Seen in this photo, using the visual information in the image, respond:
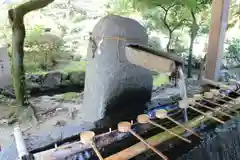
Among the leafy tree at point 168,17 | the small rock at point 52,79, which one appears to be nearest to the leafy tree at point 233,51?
the leafy tree at point 168,17

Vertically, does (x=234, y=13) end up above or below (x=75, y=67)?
above

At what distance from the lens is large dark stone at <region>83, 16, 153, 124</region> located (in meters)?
2.20

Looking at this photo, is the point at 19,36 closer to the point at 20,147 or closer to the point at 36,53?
the point at 36,53

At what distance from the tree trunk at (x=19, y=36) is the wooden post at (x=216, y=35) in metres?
2.87

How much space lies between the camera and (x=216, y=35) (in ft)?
9.89

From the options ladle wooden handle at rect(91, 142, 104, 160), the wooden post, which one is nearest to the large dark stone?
ladle wooden handle at rect(91, 142, 104, 160)

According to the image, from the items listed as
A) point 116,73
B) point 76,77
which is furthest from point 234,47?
point 116,73

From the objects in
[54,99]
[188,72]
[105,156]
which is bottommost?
[54,99]

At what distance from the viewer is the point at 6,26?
6340 mm

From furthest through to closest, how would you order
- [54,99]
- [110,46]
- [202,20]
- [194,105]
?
[202,20] → [54,99] → [110,46] → [194,105]

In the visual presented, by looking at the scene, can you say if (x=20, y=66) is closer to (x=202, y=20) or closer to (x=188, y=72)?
(x=188, y=72)

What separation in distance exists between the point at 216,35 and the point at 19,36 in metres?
3.13

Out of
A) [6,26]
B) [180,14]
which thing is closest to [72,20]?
[6,26]

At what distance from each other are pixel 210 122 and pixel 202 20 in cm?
600
